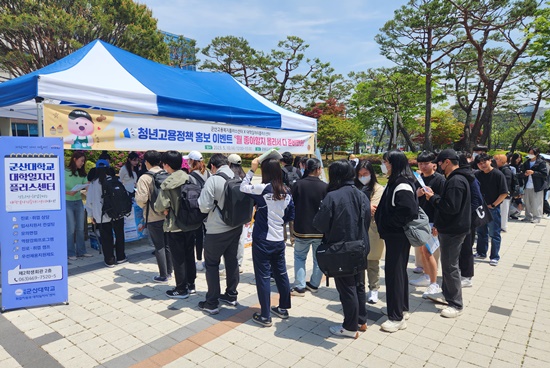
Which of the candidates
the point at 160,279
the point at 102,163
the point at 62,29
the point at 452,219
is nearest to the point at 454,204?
the point at 452,219

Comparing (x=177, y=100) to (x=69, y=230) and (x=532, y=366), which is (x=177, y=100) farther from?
(x=532, y=366)

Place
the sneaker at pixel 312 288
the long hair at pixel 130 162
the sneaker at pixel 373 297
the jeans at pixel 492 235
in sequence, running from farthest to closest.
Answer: the long hair at pixel 130 162 < the jeans at pixel 492 235 < the sneaker at pixel 312 288 < the sneaker at pixel 373 297

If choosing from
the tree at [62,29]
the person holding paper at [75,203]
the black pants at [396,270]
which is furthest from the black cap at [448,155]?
the tree at [62,29]

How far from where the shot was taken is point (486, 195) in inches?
218

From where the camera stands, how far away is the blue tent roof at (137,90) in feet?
13.0

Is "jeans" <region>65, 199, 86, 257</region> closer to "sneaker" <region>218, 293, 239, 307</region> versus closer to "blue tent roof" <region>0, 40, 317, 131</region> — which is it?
"blue tent roof" <region>0, 40, 317, 131</region>

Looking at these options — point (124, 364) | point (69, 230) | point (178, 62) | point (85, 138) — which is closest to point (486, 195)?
point (124, 364)

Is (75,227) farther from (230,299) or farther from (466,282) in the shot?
(466,282)

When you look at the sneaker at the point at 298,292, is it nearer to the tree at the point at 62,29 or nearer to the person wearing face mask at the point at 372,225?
the person wearing face mask at the point at 372,225

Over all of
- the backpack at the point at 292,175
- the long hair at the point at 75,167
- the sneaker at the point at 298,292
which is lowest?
the sneaker at the point at 298,292

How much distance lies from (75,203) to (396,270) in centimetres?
496

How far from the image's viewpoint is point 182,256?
4.03 meters

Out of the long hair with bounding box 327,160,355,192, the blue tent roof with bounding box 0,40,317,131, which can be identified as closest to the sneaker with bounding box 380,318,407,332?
the long hair with bounding box 327,160,355,192

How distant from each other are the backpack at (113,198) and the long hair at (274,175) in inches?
112
